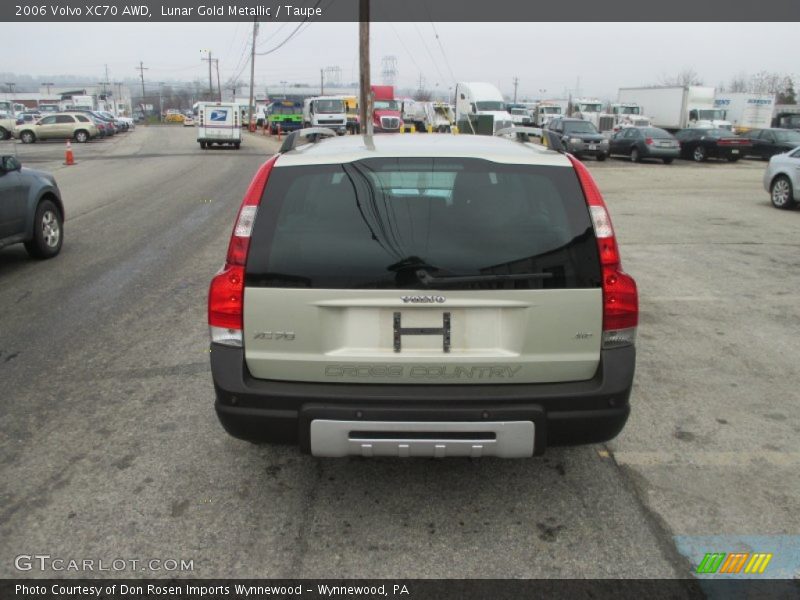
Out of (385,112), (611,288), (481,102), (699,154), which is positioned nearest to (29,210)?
(611,288)

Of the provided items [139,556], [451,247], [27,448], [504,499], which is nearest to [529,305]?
[451,247]

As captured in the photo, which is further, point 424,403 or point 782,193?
point 782,193

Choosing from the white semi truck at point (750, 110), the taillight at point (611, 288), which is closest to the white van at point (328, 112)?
the white semi truck at point (750, 110)

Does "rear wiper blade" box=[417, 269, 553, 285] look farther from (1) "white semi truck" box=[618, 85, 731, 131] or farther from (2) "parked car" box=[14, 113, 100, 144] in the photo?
(2) "parked car" box=[14, 113, 100, 144]

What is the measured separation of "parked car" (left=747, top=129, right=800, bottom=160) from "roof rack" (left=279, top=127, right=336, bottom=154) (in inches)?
1154

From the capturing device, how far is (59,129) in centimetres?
4034

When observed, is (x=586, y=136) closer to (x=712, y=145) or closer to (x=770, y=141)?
(x=712, y=145)

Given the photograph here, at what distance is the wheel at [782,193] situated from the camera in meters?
13.8

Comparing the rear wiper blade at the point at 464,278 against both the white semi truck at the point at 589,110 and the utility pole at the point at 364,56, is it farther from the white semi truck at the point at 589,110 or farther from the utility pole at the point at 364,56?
the white semi truck at the point at 589,110

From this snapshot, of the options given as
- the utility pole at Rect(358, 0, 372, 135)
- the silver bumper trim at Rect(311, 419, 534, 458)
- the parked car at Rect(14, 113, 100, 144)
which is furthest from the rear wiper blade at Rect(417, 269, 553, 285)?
the parked car at Rect(14, 113, 100, 144)

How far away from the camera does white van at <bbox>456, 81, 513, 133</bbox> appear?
36891 mm

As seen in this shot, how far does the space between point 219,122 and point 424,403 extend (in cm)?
3311

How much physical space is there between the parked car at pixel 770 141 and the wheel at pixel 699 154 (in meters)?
2.06

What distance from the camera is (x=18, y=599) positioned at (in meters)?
2.60
